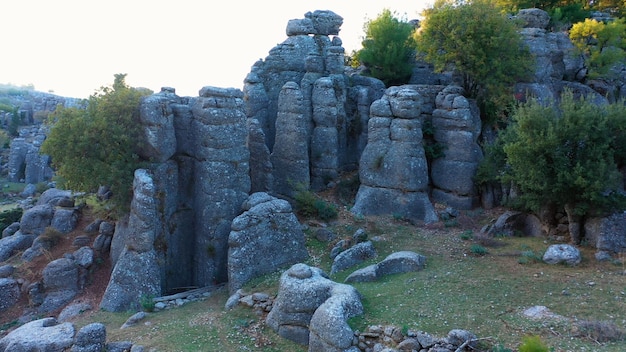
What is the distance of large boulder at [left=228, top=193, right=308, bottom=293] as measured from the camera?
691 inches

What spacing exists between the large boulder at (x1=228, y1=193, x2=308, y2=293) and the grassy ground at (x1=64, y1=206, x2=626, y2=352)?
580mm

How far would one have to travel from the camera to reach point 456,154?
2328 centimetres

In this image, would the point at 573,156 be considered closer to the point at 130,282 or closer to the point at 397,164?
the point at 397,164

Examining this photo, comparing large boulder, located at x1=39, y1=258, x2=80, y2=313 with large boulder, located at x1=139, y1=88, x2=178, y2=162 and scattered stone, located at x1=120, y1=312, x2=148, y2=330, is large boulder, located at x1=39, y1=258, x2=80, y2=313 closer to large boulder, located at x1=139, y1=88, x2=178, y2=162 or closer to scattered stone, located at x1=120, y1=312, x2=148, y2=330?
scattered stone, located at x1=120, y1=312, x2=148, y2=330

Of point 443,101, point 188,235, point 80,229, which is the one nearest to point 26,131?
point 80,229

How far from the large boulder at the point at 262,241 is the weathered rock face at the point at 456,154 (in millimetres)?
7797

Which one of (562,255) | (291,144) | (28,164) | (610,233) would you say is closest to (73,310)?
(291,144)

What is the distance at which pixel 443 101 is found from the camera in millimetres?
24109

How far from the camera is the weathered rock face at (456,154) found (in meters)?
23.0

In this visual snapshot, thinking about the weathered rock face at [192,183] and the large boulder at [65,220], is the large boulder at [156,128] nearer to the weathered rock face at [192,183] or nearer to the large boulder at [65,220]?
the weathered rock face at [192,183]

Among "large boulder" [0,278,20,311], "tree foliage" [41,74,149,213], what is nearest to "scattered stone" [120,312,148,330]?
"tree foliage" [41,74,149,213]

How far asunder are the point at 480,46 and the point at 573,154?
9.07 metres

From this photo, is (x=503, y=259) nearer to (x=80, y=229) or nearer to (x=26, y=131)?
(x=80, y=229)

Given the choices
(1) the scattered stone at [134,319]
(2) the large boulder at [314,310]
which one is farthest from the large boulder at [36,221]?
(2) the large boulder at [314,310]
